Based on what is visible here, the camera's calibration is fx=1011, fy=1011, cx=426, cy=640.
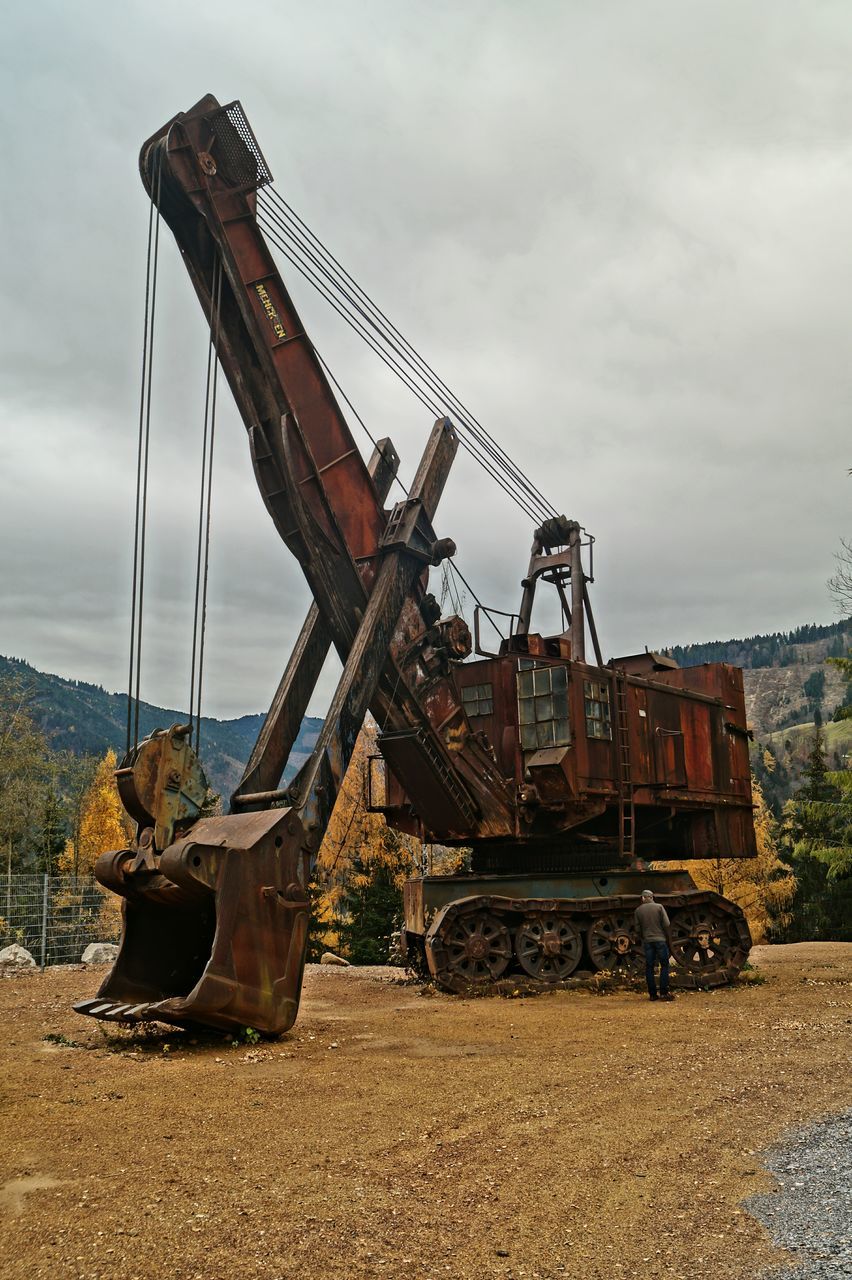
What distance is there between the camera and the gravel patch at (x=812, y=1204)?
3.77 m

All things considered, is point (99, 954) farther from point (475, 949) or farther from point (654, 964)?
point (654, 964)

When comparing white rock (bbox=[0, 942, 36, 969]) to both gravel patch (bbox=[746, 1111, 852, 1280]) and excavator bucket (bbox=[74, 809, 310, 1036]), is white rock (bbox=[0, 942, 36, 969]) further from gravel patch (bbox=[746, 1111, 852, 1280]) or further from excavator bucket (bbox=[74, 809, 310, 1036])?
gravel patch (bbox=[746, 1111, 852, 1280])

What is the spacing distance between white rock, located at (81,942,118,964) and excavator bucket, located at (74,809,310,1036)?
8.56m

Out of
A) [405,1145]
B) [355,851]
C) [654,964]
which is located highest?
[355,851]

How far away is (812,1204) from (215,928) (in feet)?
17.6

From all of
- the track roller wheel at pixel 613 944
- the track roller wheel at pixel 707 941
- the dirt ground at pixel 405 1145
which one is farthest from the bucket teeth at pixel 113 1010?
the track roller wheel at pixel 707 941

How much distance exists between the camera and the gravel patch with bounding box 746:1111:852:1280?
377 centimetres

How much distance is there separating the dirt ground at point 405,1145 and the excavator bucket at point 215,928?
1.26 feet

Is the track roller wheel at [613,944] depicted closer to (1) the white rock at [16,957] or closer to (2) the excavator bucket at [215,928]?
(2) the excavator bucket at [215,928]

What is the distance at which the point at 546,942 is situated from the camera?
42.1 feet

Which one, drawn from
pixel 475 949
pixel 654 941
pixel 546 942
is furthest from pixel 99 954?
pixel 654 941

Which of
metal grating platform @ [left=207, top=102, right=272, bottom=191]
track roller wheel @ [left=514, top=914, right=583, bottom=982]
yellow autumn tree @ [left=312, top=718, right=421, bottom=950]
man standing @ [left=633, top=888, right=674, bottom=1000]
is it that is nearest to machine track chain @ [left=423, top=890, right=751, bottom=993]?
track roller wheel @ [left=514, top=914, right=583, bottom=982]

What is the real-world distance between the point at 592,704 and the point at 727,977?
408cm

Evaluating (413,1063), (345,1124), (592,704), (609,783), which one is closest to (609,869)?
(609,783)
